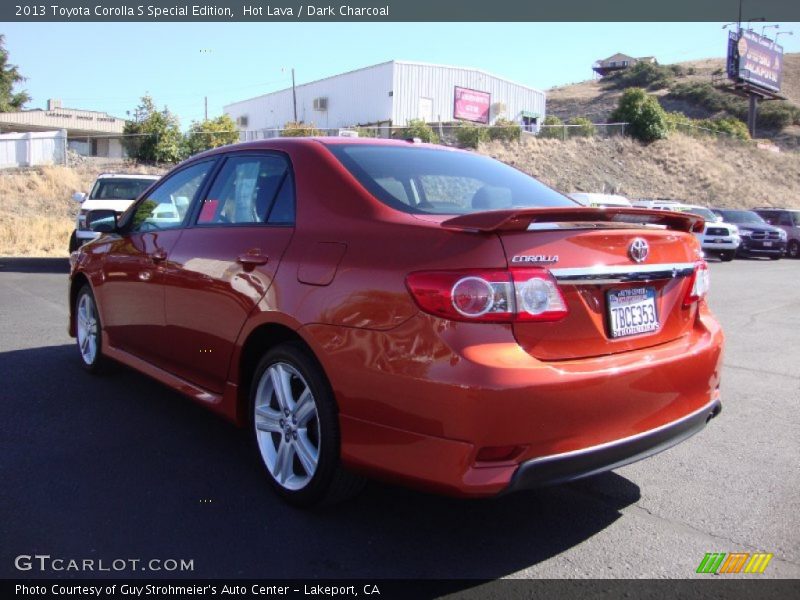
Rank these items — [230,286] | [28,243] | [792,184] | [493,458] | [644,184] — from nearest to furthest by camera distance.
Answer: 1. [493,458]
2. [230,286]
3. [28,243]
4. [644,184]
5. [792,184]

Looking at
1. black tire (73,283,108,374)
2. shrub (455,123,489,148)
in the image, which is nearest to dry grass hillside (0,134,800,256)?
shrub (455,123,489,148)

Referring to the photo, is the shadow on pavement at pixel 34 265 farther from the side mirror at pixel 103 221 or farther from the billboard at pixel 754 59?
the billboard at pixel 754 59

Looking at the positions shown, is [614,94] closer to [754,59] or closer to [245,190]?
[754,59]

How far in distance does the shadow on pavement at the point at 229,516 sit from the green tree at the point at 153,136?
Result: 1023 inches

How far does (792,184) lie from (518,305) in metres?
49.7

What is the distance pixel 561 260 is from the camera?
2.69 meters

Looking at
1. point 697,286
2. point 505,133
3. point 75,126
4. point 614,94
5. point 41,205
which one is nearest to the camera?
point 697,286

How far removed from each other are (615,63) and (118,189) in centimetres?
11776

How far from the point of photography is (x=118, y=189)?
14211 mm

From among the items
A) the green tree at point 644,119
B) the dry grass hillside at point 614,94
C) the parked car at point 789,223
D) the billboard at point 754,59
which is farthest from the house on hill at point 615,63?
the parked car at point 789,223

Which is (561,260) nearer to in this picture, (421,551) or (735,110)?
(421,551)

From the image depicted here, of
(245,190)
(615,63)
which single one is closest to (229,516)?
(245,190)

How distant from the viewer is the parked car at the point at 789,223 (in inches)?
936

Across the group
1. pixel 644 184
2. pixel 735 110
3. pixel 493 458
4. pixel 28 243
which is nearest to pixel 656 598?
pixel 493 458
